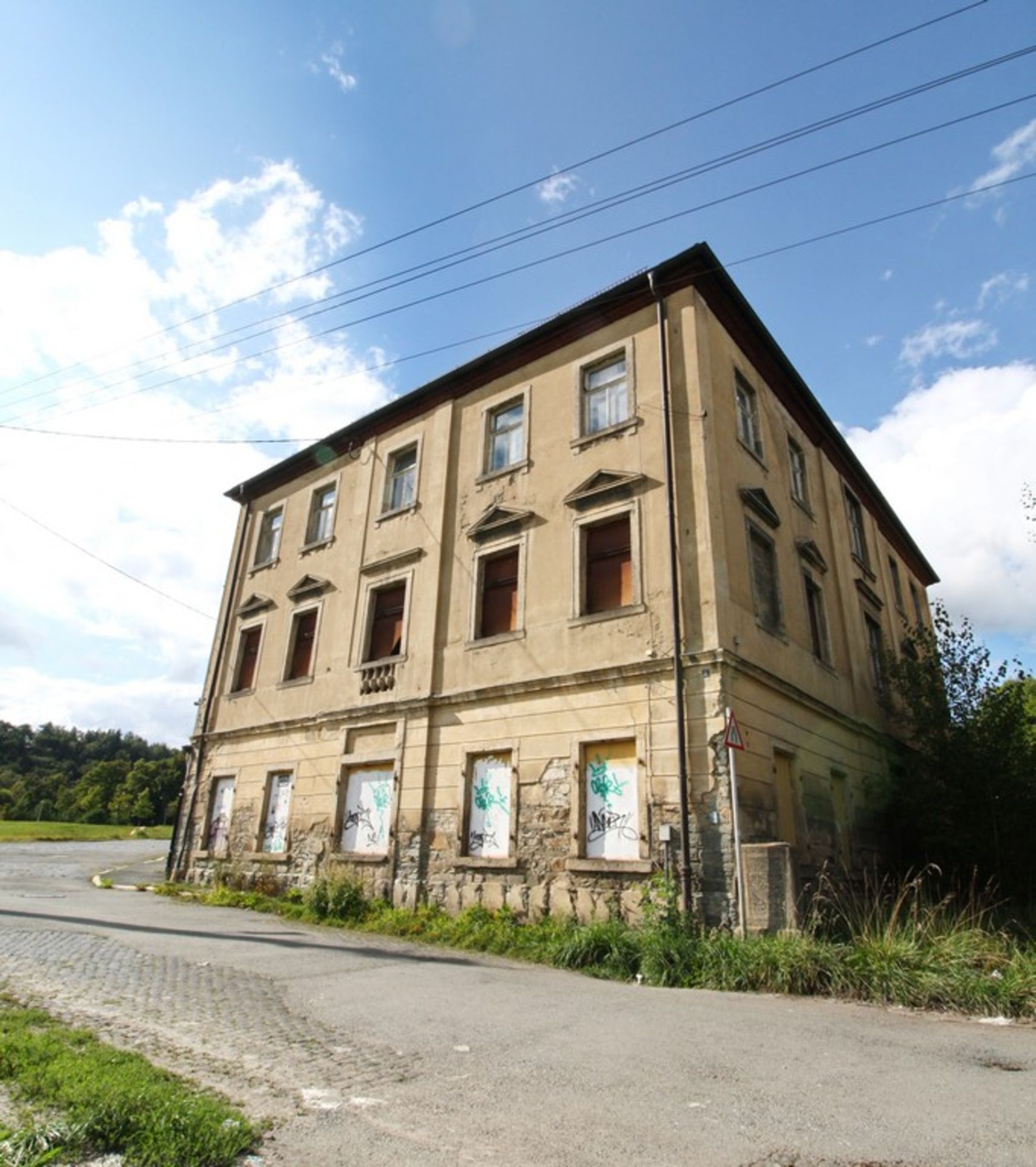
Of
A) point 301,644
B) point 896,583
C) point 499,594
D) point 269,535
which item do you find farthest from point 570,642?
point 896,583

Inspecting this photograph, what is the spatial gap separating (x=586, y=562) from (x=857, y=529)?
34.3ft

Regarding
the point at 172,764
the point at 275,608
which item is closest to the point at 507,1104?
the point at 275,608

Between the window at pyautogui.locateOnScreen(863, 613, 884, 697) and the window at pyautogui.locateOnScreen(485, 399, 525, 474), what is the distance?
9.67 metres

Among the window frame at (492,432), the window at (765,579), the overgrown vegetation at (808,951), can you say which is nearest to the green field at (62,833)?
the window frame at (492,432)

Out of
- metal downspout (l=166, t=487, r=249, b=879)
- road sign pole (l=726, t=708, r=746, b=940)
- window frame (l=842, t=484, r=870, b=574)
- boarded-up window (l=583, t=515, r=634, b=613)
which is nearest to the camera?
road sign pole (l=726, t=708, r=746, b=940)

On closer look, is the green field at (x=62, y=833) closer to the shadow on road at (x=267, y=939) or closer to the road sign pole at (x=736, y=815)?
the shadow on road at (x=267, y=939)

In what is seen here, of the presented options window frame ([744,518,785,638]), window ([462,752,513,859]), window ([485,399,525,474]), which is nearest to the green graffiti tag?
window ([462,752,513,859])

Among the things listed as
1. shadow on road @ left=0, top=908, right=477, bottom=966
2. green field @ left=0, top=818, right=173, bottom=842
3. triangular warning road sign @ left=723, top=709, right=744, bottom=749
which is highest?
triangular warning road sign @ left=723, top=709, right=744, bottom=749

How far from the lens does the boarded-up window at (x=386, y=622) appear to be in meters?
14.7

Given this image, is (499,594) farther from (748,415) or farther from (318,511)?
(318,511)

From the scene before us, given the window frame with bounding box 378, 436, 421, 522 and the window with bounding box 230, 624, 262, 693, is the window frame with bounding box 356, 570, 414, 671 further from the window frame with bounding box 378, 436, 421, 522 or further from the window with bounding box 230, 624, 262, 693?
the window with bounding box 230, 624, 262, 693

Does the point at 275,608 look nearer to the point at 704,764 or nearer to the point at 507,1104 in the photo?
the point at 704,764

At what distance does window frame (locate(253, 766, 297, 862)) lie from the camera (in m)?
14.6

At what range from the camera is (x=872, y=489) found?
20.6 meters
